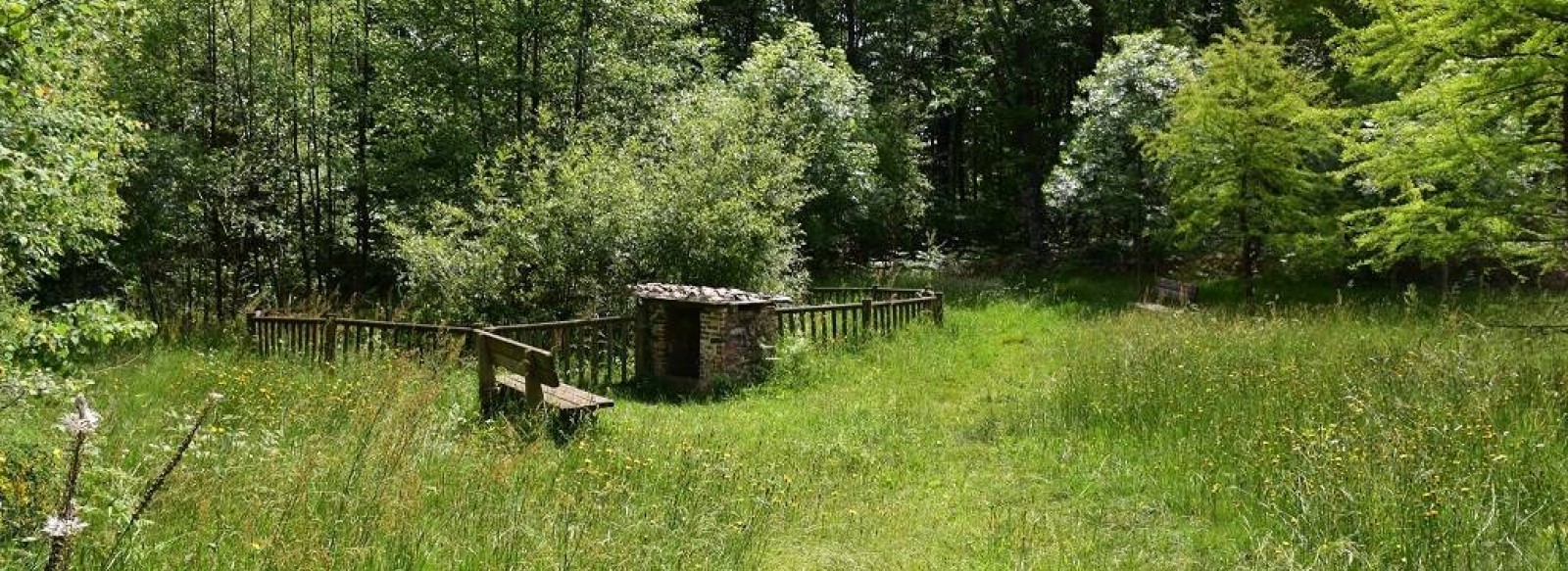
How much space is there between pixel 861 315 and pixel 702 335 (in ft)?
11.6

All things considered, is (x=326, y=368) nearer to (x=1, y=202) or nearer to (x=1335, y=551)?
(x=1, y=202)

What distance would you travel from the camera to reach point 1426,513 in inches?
199

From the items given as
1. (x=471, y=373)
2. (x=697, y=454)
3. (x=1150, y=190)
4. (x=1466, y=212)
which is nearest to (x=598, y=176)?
(x=471, y=373)

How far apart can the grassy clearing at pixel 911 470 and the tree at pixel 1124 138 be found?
11.7 meters

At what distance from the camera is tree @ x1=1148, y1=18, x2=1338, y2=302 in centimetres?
1727

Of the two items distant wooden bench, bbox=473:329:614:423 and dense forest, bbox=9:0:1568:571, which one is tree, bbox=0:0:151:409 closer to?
dense forest, bbox=9:0:1568:571

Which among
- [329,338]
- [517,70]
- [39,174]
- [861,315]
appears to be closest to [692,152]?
[861,315]

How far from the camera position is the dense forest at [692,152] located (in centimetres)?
916

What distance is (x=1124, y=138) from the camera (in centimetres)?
2284

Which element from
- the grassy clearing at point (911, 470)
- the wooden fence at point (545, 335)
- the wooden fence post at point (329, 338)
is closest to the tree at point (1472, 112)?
the grassy clearing at point (911, 470)

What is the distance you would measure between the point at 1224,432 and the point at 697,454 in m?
4.00

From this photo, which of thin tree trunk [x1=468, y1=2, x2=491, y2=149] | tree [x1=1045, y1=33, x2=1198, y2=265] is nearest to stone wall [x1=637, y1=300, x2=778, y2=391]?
thin tree trunk [x1=468, y1=2, x2=491, y2=149]

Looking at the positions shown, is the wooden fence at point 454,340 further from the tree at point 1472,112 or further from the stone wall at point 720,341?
the tree at point 1472,112

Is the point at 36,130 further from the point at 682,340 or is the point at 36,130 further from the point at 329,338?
the point at 682,340
